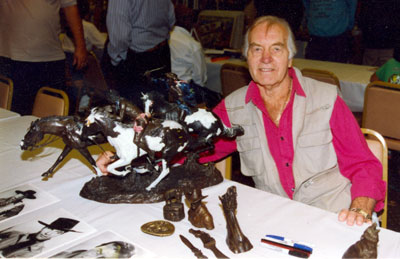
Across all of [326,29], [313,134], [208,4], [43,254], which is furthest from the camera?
[208,4]

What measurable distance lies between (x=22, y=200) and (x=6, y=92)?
5.71ft

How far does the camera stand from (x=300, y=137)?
1.75 meters

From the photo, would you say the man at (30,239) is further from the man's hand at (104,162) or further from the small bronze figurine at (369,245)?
the small bronze figurine at (369,245)

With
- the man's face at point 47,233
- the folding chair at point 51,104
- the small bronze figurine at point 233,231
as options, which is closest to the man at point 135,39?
the folding chair at point 51,104

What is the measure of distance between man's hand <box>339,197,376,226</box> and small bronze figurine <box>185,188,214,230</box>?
446 millimetres

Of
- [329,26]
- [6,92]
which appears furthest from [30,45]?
[329,26]

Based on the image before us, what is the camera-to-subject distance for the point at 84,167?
1843mm

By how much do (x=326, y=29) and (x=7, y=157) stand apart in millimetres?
3673

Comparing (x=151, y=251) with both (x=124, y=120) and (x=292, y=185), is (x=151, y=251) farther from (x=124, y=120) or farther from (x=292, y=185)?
(x=292, y=185)

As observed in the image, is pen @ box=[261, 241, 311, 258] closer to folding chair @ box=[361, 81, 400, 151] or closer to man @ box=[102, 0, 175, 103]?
man @ box=[102, 0, 175, 103]

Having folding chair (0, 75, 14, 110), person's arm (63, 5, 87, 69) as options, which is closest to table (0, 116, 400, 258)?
folding chair (0, 75, 14, 110)

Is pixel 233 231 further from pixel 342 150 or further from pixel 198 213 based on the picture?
pixel 342 150

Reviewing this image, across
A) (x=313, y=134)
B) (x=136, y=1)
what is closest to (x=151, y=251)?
(x=313, y=134)

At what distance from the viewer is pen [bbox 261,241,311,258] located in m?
1.17
